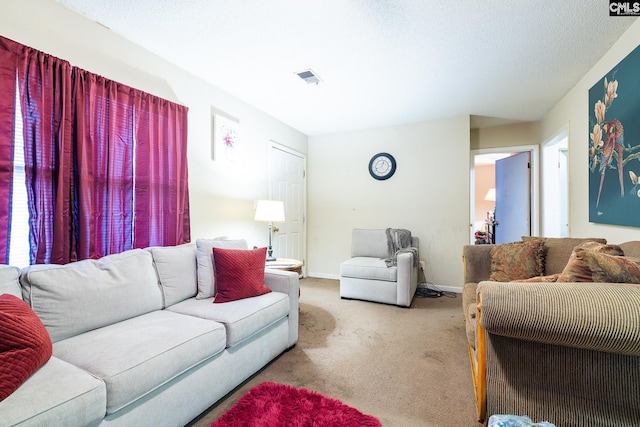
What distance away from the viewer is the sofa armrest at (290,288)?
2.27 metres

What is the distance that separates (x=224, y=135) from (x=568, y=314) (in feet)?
9.98

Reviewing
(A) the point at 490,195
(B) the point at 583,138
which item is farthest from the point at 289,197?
(A) the point at 490,195

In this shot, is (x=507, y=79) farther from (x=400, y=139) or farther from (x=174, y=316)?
(x=174, y=316)

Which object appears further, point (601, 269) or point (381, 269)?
point (381, 269)

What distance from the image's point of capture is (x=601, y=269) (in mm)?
1244

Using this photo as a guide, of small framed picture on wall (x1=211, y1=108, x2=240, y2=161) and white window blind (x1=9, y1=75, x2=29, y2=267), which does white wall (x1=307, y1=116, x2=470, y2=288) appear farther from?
white window blind (x1=9, y1=75, x2=29, y2=267)

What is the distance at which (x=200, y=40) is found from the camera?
2.20 m

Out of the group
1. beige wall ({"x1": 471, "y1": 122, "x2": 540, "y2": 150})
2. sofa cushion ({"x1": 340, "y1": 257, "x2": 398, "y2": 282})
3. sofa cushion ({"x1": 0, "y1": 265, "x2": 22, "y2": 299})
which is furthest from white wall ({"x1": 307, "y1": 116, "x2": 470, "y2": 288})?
sofa cushion ({"x1": 0, "y1": 265, "x2": 22, "y2": 299})

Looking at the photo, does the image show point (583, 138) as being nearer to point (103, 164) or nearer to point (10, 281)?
point (103, 164)

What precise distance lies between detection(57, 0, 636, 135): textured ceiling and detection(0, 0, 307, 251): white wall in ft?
0.38

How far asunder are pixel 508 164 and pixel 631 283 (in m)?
4.18

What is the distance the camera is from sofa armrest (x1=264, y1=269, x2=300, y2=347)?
2.27 m

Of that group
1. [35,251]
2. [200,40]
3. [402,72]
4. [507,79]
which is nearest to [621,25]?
[507,79]

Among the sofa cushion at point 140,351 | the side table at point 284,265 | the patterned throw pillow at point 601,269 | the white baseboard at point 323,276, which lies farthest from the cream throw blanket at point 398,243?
the sofa cushion at point 140,351
